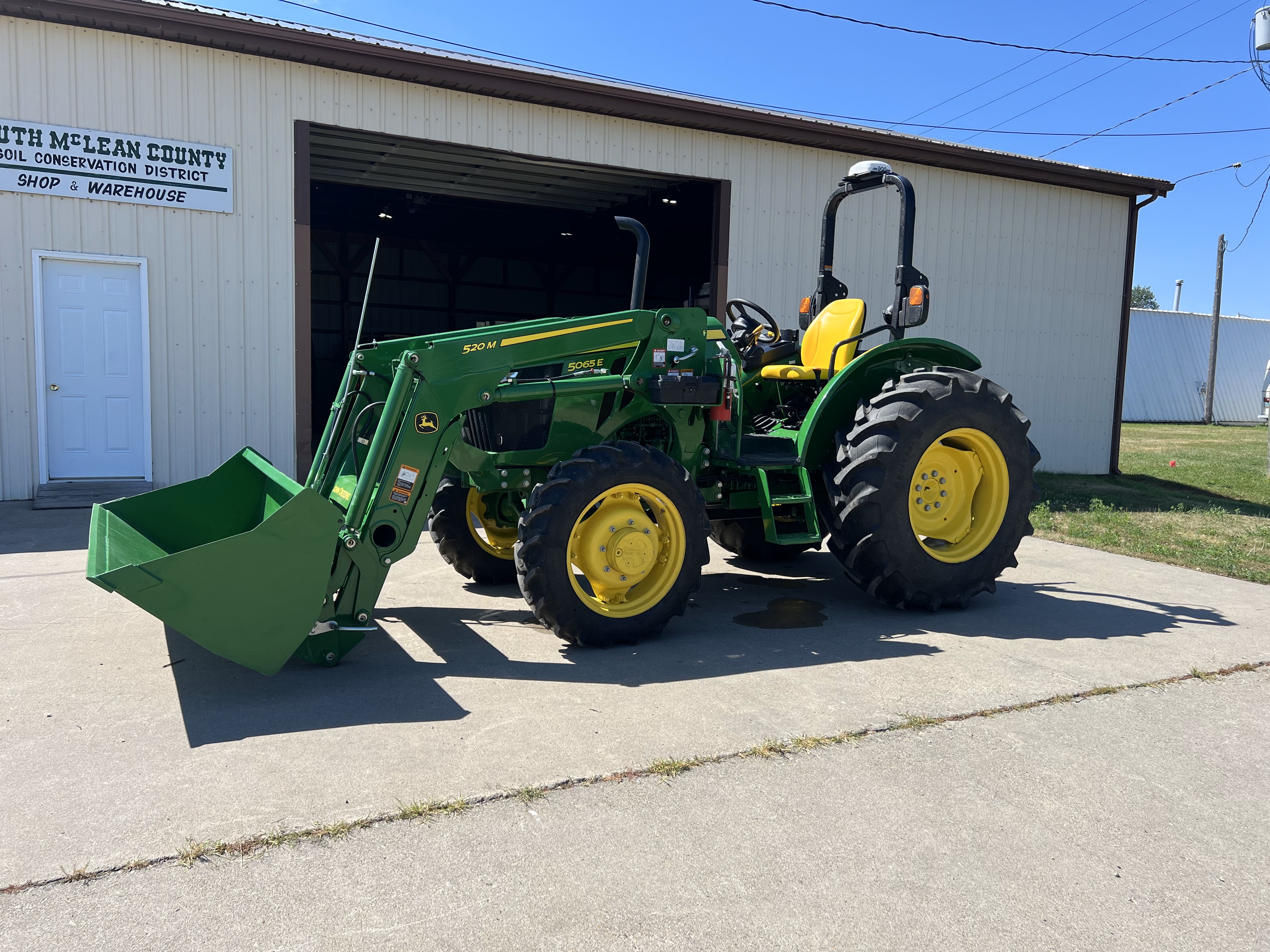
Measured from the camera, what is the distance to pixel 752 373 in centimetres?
642

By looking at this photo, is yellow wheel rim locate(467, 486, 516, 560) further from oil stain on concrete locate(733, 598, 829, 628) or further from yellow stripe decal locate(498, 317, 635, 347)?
oil stain on concrete locate(733, 598, 829, 628)

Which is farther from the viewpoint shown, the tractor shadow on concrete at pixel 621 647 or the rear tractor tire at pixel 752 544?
the rear tractor tire at pixel 752 544

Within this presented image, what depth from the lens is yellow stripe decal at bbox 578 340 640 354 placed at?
4.99m

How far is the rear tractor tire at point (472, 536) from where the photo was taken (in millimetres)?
5824

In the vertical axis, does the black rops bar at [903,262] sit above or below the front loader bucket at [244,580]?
above

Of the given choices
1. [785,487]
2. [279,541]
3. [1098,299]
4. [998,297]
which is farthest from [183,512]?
[1098,299]

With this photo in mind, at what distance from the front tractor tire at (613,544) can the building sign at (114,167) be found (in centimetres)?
645

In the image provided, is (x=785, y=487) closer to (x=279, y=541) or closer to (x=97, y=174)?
(x=279, y=541)

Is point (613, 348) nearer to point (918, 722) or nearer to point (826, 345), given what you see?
point (826, 345)

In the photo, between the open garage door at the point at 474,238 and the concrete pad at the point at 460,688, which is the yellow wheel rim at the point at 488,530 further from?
the open garage door at the point at 474,238

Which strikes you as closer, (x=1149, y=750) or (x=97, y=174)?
(x=1149, y=750)

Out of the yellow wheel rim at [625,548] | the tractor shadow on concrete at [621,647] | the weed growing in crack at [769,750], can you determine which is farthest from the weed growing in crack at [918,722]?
the yellow wheel rim at [625,548]

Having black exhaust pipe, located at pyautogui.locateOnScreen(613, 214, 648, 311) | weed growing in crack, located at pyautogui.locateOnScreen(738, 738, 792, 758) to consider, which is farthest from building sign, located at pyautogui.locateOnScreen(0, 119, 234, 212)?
weed growing in crack, located at pyautogui.locateOnScreen(738, 738, 792, 758)

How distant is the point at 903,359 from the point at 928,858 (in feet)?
12.3
